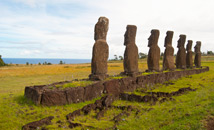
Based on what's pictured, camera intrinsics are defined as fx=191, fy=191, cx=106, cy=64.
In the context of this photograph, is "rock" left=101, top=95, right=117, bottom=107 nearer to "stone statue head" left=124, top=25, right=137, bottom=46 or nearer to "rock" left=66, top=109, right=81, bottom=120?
"rock" left=66, top=109, right=81, bottom=120

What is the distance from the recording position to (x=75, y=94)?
7770mm

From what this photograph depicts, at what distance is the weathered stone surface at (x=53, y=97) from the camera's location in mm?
7160

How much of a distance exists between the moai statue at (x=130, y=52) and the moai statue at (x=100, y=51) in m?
1.90

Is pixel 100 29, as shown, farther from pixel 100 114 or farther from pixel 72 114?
pixel 72 114

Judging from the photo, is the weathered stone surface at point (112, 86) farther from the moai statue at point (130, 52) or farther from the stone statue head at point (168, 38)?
the stone statue head at point (168, 38)

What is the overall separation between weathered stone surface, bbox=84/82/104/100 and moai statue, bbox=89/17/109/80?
2.50 feet

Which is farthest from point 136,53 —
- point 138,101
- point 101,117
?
point 101,117

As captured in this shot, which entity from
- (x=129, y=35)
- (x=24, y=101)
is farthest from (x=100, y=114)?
(x=129, y=35)

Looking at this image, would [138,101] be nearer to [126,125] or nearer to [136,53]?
[126,125]

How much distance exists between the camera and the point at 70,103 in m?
7.62

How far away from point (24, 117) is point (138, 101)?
188 inches

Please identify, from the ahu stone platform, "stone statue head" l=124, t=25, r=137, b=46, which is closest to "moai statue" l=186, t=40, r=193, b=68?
the ahu stone platform

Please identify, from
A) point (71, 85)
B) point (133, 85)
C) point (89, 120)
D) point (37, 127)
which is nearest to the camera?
point (37, 127)

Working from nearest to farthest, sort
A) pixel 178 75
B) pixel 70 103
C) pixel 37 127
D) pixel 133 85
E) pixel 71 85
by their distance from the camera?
pixel 37 127 → pixel 70 103 → pixel 71 85 → pixel 133 85 → pixel 178 75
